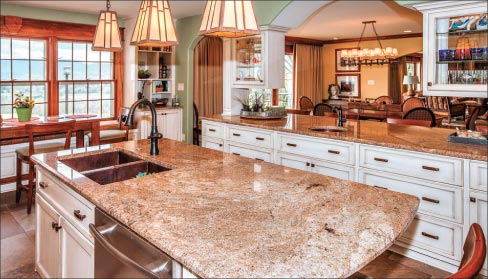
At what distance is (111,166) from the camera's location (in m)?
2.26

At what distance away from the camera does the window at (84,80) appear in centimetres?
574

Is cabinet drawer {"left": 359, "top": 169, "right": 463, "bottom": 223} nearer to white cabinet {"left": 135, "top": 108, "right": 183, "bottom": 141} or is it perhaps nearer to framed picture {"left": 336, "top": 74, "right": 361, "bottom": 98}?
white cabinet {"left": 135, "top": 108, "right": 183, "bottom": 141}

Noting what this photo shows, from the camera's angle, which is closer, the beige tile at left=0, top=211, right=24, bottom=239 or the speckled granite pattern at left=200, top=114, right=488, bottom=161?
the speckled granite pattern at left=200, top=114, right=488, bottom=161

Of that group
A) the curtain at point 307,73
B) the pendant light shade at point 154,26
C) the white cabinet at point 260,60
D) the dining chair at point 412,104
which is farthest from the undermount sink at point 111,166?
the curtain at point 307,73

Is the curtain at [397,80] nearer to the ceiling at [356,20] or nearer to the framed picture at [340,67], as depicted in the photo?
the framed picture at [340,67]

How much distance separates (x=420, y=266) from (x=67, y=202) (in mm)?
2410

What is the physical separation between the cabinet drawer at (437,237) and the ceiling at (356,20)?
310 centimetres

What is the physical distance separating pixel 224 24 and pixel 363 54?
23.5ft

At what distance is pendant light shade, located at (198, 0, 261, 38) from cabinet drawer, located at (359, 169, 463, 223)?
1775mm

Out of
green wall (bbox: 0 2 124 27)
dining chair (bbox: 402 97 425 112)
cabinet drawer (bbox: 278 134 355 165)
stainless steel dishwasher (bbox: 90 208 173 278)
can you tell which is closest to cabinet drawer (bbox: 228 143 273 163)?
cabinet drawer (bbox: 278 134 355 165)

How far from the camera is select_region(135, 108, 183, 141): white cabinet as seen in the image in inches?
244

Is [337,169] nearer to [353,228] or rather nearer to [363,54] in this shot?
[353,228]

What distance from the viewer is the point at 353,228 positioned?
1.24 metres

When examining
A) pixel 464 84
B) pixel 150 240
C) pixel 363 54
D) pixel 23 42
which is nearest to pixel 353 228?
pixel 150 240
